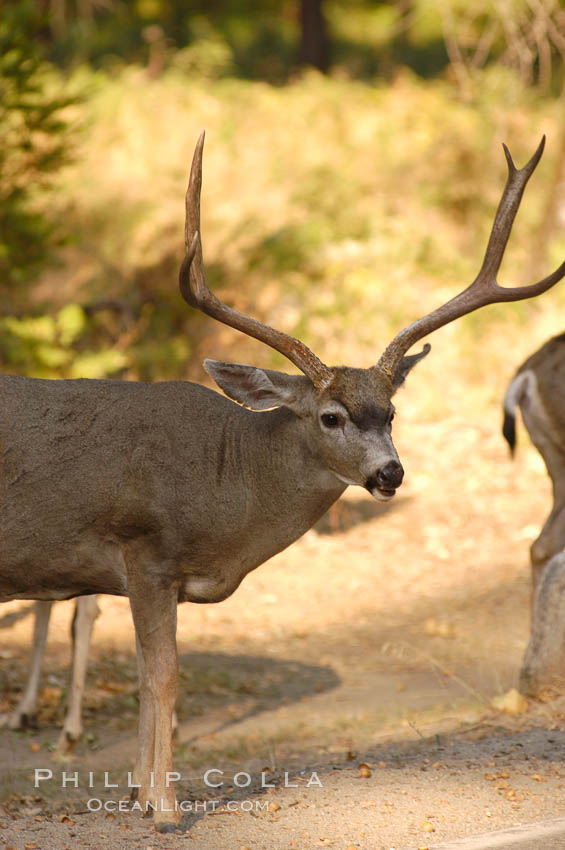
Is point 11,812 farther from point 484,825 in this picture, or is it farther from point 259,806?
point 484,825

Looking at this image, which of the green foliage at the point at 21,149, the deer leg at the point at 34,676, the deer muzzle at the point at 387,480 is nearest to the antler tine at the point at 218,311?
the deer muzzle at the point at 387,480

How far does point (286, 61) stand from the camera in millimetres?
24062

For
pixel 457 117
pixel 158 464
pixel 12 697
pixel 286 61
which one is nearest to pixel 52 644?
pixel 12 697

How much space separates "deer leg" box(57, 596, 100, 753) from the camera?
6.23 meters

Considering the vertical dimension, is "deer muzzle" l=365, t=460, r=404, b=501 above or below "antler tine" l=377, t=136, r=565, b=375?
below

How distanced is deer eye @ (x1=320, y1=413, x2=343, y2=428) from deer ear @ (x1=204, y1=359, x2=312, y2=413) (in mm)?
183

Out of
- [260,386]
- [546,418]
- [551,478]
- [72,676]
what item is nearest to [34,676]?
[72,676]

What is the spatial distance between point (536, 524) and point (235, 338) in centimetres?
527

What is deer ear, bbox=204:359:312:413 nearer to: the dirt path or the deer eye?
the deer eye

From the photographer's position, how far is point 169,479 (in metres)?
4.90

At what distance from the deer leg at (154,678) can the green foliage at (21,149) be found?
6.32 m

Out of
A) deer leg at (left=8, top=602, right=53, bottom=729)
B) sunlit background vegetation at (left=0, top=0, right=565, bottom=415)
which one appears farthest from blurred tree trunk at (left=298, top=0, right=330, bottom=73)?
deer leg at (left=8, top=602, right=53, bottom=729)

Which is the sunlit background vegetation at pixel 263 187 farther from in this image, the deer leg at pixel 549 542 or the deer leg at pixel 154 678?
the deer leg at pixel 154 678

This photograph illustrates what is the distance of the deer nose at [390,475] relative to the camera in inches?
183
